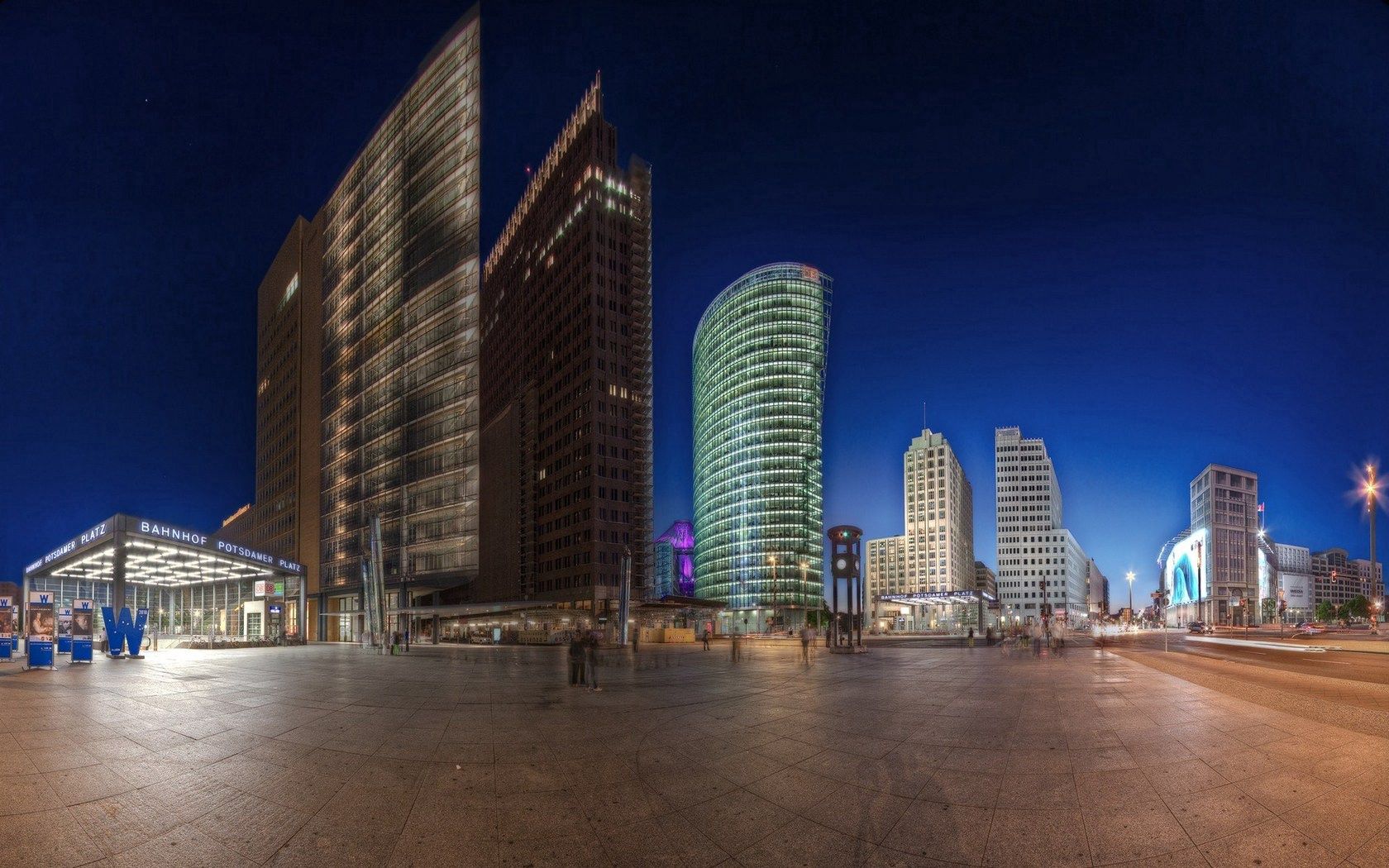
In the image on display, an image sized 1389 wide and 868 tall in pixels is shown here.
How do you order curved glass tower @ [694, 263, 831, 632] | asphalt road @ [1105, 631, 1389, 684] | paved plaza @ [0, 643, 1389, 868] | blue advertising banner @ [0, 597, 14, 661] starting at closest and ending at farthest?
paved plaza @ [0, 643, 1389, 868], asphalt road @ [1105, 631, 1389, 684], blue advertising banner @ [0, 597, 14, 661], curved glass tower @ [694, 263, 831, 632]

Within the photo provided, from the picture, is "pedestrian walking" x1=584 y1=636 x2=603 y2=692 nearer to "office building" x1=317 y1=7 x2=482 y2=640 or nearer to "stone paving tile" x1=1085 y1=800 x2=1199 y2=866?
"stone paving tile" x1=1085 y1=800 x2=1199 y2=866

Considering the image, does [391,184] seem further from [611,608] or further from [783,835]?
[783,835]

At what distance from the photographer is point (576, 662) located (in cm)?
2122

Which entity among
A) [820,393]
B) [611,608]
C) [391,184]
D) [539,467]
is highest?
[391,184]

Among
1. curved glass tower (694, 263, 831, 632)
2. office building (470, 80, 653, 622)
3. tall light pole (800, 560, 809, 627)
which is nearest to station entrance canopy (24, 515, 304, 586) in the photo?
office building (470, 80, 653, 622)

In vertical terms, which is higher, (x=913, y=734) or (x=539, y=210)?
(x=539, y=210)

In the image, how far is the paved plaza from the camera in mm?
7500

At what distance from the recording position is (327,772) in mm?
10117

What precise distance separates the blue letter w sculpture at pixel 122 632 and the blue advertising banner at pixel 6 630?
135 inches

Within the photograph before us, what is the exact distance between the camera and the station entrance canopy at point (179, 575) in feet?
141

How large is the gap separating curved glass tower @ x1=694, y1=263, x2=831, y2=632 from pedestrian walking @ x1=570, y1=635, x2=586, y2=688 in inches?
5286

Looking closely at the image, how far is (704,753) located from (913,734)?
3.62 m

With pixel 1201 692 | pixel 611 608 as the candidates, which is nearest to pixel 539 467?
pixel 611 608

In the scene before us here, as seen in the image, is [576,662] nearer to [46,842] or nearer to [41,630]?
[46,842]
